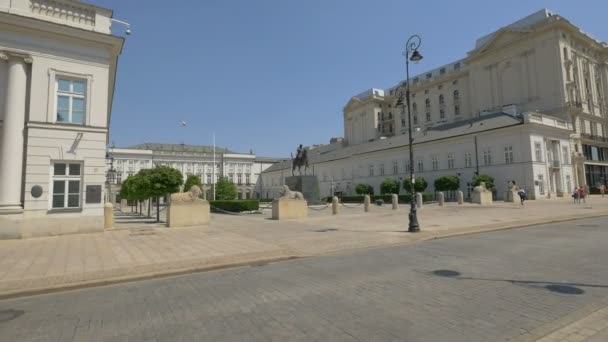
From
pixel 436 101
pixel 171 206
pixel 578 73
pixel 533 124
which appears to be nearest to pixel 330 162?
pixel 436 101

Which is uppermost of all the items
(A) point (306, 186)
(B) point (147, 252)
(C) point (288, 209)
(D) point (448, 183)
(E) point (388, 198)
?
(D) point (448, 183)

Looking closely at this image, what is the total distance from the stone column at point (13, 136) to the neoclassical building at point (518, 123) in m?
52.8

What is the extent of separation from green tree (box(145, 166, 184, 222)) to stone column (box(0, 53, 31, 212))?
8.30 m

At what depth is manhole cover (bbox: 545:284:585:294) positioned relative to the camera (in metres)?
5.66

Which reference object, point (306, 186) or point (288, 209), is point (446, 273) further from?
point (306, 186)

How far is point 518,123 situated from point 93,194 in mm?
51152

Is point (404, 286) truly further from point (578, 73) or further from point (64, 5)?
point (578, 73)

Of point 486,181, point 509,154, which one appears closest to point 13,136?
point 486,181

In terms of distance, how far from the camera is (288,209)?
22.5 metres

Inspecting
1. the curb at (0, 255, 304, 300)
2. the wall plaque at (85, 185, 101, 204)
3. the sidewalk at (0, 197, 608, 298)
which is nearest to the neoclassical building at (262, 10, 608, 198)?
the sidewalk at (0, 197, 608, 298)

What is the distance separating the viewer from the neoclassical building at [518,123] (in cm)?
4650

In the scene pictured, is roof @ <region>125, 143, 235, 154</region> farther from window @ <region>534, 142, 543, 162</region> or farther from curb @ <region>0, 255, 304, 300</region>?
curb @ <region>0, 255, 304, 300</region>

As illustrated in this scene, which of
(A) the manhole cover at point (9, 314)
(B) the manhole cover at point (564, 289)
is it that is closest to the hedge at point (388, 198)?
(B) the manhole cover at point (564, 289)

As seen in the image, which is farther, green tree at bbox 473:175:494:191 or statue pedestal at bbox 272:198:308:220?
green tree at bbox 473:175:494:191
